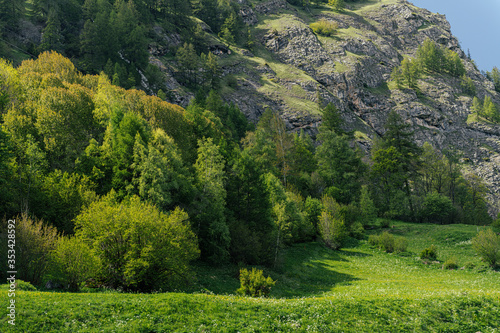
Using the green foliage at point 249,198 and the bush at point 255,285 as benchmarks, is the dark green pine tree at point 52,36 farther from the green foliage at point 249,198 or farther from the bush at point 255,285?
the bush at point 255,285

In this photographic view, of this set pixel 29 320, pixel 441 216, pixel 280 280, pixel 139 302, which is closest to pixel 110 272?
pixel 139 302

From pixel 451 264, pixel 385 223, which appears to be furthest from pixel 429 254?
pixel 385 223

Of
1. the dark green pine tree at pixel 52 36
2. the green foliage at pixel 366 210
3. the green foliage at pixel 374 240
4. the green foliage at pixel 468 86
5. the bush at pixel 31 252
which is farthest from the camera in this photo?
the green foliage at pixel 468 86

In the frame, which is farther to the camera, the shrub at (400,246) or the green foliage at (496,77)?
Result: the green foliage at (496,77)

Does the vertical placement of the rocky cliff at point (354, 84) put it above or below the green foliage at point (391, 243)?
above

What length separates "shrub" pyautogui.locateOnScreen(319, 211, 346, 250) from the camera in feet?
143

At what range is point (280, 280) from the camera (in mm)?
29109

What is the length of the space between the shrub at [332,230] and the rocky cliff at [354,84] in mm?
56535

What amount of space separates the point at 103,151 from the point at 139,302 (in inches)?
999

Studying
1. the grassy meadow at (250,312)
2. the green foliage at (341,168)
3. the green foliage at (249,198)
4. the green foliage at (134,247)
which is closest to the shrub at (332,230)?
the green foliage at (249,198)

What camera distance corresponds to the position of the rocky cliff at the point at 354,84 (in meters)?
104

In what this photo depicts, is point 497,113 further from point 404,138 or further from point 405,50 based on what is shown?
point 404,138

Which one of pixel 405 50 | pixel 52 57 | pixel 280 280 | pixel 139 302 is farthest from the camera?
pixel 405 50

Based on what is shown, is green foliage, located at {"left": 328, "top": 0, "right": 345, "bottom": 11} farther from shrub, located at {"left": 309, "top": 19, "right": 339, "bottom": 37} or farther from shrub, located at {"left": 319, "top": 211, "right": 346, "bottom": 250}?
shrub, located at {"left": 319, "top": 211, "right": 346, "bottom": 250}
